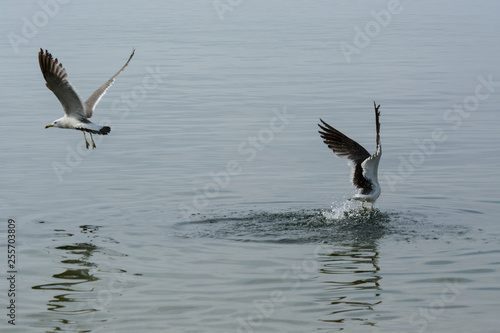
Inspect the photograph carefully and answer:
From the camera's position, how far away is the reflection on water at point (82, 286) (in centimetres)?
889

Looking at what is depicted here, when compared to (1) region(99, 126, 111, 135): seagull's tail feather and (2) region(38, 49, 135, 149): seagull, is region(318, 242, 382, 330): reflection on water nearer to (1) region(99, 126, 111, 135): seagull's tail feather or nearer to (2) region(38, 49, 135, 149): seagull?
(1) region(99, 126, 111, 135): seagull's tail feather

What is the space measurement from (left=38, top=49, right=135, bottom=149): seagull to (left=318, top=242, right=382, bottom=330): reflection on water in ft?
15.0

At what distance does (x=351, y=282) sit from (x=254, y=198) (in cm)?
469

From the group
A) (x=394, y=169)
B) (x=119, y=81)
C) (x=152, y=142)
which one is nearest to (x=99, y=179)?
(x=152, y=142)

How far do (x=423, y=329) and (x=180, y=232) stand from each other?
15.8ft

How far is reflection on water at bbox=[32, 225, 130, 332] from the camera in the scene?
8891 mm

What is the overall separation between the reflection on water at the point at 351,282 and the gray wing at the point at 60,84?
5.18 meters

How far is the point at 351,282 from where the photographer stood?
9961 mm

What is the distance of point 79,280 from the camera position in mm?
10266

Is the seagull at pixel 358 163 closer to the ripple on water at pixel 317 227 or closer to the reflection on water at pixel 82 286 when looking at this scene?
the ripple on water at pixel 317 227

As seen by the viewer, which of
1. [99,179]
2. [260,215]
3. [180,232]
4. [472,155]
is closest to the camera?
[180,232]

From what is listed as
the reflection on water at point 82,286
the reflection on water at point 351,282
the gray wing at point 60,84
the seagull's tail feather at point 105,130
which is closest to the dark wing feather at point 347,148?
the reflection on water at point 351,282

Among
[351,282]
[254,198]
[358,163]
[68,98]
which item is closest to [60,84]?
[68,98]

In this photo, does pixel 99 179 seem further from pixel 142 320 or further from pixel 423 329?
pixel 423 329
